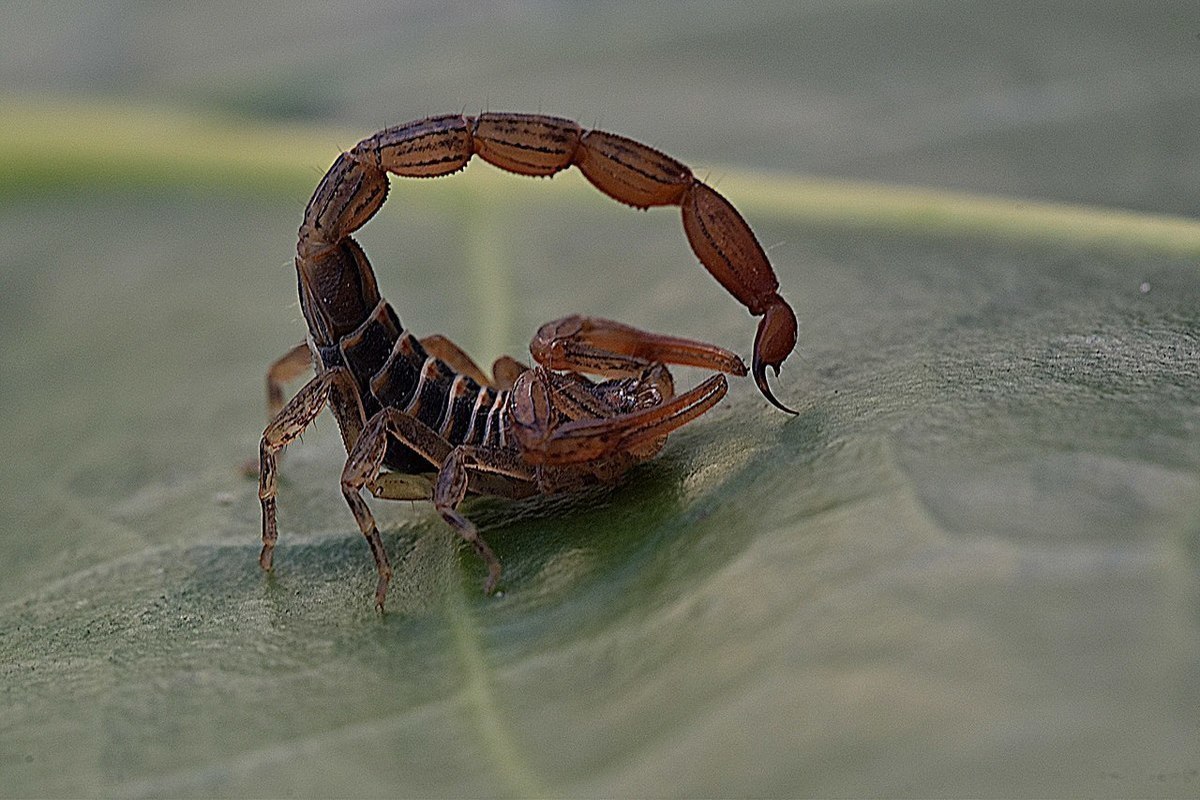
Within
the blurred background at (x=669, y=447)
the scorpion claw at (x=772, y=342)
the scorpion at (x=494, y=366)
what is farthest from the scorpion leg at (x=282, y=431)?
the scorpion claw at (x=772, y=342)

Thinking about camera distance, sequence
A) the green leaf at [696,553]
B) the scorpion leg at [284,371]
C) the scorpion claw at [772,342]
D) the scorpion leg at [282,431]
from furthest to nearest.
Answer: the scorpion leg at [284,371]
the scorpion leg at [282,431]
the scorpion claw at [772,342]
the green leaf at [696,553]

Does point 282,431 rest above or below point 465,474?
above

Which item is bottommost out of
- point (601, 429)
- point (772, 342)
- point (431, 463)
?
point (431, 463)

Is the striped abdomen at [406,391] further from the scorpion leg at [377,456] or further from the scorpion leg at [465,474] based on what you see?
the scorpion leg at [465,474]

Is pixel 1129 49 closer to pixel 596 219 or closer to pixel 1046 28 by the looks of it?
pixel 1046 28

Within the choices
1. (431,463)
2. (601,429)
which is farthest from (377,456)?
(601,429)

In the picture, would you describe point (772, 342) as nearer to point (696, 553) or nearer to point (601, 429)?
point (601, 429)

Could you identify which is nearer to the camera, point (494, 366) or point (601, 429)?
point (601, 429)

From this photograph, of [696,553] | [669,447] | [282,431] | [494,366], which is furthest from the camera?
[494,366]
